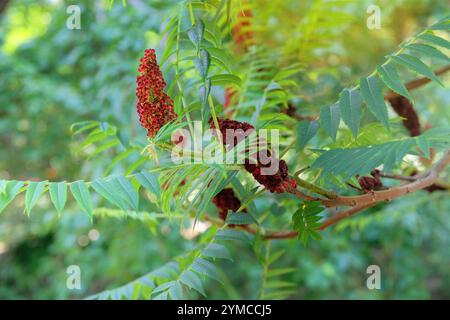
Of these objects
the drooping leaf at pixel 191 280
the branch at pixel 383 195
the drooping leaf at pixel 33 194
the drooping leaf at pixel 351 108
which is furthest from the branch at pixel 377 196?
the drooping leaf at pixel 33 194

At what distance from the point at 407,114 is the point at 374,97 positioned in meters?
0.43

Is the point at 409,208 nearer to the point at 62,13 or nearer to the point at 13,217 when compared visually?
the point at 62,13

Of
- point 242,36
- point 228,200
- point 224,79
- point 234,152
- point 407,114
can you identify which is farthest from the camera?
point 242,36

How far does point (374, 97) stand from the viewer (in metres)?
0.70

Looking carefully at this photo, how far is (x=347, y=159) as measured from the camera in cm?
68

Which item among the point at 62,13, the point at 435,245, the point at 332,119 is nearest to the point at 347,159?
the point at 332,119

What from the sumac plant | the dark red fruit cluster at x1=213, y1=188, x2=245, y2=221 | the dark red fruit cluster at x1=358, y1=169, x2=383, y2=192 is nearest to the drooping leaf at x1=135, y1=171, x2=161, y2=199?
the sumac plant

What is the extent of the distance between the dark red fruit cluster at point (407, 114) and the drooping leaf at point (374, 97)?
387 millimetres

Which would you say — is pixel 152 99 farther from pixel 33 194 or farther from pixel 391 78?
pixel 391 78

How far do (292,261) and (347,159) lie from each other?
1.82 meters

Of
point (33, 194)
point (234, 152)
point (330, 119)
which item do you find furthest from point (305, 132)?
point (33, 194)

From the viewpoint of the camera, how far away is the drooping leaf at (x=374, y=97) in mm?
682

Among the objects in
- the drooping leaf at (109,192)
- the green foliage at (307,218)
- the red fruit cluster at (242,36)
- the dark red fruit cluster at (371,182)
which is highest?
the red fruit cluster at (242,36)

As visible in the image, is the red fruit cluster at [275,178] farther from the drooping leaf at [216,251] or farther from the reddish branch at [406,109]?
the reddish branch at [406,109]
